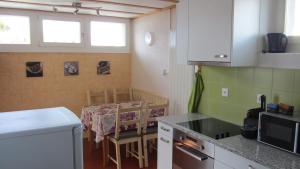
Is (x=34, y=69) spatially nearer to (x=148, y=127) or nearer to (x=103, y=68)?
(x=103, y=68)

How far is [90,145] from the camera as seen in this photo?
12.8 feet

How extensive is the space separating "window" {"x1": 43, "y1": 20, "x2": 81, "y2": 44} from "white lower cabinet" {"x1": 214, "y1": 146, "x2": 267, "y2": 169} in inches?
125

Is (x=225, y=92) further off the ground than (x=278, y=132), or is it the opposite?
(x=225, y=92)

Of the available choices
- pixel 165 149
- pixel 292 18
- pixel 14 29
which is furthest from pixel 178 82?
pixel 14 29

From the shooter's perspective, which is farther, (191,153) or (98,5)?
(98,5)

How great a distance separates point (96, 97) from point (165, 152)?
89.9 inches

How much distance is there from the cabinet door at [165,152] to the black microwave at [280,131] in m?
0.83

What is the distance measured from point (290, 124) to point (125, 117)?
204 centimetres

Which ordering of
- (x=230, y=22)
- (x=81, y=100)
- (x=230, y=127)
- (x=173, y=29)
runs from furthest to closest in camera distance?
(x=81, y=100) < (x=173, y=29) < (x=230, y=127) < (x=230, y=22)

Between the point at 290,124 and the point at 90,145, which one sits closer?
the point at 290,124

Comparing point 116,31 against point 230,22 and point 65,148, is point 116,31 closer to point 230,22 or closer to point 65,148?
point 230,22

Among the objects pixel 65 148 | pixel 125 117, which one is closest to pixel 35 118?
pixel 65 148

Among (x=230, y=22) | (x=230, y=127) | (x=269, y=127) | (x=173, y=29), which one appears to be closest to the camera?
(x=269, y=127)

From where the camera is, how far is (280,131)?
1.70m
